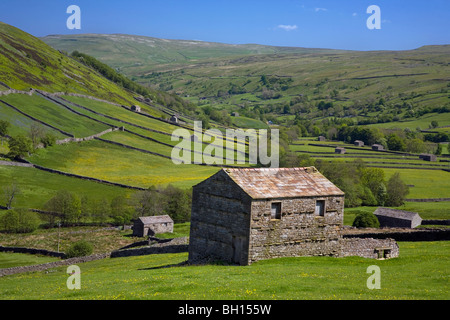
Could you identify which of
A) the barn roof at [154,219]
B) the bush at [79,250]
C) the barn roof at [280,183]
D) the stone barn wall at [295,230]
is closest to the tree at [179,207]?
the barn roof at [154,219]

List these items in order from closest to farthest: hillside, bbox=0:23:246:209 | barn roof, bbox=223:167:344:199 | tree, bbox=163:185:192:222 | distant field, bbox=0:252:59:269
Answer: barn roof, bbox=223:167:344:199 < distant field, bbox=0:252:59:269 < tree, bbox=163:185:192:222 < hillside, bbox=0:23:246:209

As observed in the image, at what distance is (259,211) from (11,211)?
51.7 metres

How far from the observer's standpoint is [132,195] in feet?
299

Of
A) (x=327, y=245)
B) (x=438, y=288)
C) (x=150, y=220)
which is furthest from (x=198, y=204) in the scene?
(x=150, y=220)

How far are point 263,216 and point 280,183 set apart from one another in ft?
11.4

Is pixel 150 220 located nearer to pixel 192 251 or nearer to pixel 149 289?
pixel 192 251

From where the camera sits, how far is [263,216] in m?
35.8

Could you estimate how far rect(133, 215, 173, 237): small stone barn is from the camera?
76.7 meters

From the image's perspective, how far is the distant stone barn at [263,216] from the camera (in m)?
35.7

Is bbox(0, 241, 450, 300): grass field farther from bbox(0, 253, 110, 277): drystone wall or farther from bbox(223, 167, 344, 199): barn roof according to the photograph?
bbox(0, 253, 110, 277): drystone wall

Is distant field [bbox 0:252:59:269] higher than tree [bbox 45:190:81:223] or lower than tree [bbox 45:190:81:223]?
lower

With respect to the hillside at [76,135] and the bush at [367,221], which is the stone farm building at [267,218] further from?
the hillside at [76,135]

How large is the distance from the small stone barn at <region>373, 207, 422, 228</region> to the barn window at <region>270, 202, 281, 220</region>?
36584mm

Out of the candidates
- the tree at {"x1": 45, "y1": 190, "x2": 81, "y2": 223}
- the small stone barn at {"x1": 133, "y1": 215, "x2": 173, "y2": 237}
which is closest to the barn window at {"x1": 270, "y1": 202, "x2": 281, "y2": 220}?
the small stone barn at {"x1": 133, "y1": 215, "x2": 173, "y2": 237}
